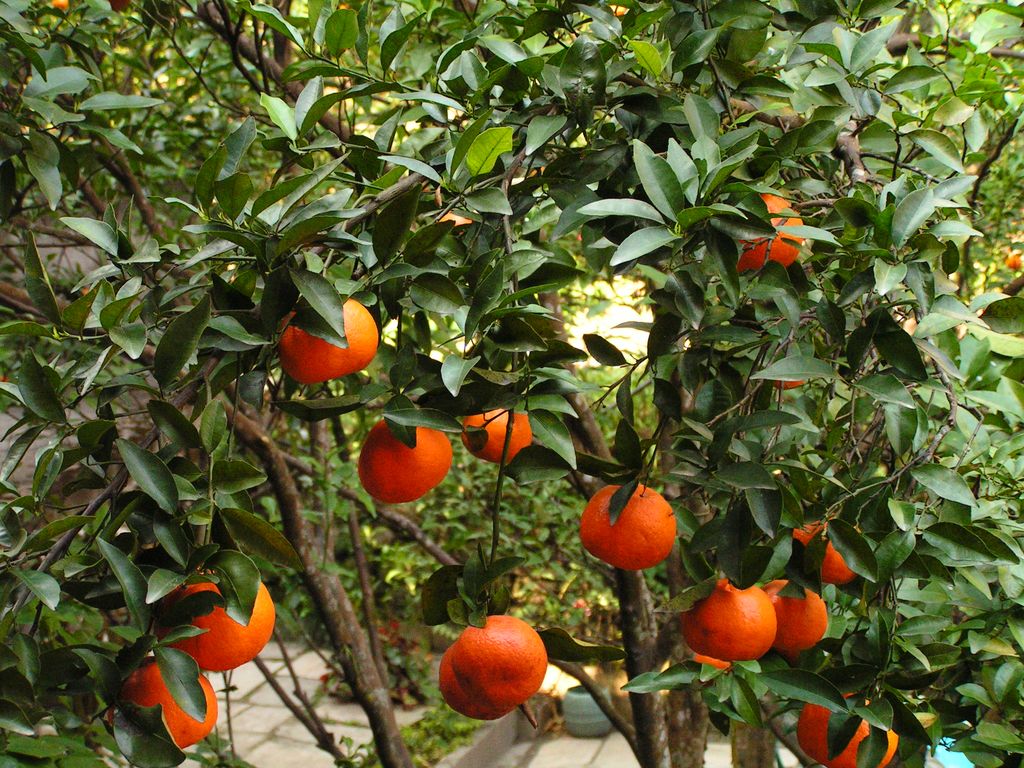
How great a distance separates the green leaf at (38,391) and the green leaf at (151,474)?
2.9 inches

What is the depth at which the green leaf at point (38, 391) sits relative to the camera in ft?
2.06

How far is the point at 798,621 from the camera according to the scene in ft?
2.77

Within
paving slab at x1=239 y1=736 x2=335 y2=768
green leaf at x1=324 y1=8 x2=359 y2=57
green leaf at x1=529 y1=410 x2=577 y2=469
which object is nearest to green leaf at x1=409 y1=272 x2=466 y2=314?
green leaf at x1=529 y1=410 x2=577 y2=469

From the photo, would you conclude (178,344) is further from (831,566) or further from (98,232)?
(831,566)

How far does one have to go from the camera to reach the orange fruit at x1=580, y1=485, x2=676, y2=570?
81cm

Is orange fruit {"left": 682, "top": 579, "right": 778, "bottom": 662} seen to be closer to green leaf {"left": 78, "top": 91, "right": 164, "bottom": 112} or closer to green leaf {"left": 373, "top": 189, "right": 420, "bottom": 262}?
green leaf {"left": 373, "top": 189, "right": 420, "bottom": 262}

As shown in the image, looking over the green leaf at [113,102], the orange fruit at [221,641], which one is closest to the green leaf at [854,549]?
the orange fruit at [221,641]

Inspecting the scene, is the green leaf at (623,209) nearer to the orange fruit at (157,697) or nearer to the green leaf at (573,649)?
the green leaf at (573,649)

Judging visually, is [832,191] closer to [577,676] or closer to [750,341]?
[750,341]

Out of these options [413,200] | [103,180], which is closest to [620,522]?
[413,200]

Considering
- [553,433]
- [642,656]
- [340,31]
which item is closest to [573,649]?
[553,433]

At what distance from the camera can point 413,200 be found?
2.23ft

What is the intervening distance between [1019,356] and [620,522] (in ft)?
2.07

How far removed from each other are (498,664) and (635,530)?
0.53 ft
